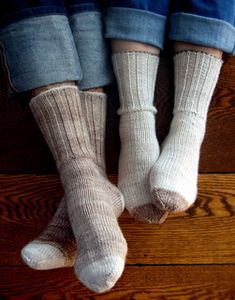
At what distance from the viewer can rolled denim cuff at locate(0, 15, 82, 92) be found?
0.68 meters

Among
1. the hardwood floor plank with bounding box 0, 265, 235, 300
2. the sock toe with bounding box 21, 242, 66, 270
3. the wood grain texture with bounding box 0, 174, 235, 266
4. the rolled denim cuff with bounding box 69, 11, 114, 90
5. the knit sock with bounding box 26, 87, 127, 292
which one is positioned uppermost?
the rolled denim cuff with bounding box 69, 11, 114, 90

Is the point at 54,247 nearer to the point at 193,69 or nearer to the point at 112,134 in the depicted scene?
the point at 112,134

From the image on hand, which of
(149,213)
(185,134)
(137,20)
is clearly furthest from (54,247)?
(137,20)

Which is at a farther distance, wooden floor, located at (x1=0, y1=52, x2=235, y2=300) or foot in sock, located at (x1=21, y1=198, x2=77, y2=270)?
wooden floor, located at (x1=0, y1=52, x2=235, y2=300)

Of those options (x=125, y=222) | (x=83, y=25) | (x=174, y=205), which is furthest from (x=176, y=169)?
(x=83, y=25)

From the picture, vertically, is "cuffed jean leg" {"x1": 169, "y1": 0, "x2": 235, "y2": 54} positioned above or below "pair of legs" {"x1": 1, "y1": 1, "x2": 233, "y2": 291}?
above

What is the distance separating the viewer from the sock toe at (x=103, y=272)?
0.60 m

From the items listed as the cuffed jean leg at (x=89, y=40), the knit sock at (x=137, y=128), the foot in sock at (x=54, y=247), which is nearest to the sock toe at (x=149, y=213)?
the knit sock at (x=137, y=128)

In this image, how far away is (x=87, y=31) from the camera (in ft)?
2.43

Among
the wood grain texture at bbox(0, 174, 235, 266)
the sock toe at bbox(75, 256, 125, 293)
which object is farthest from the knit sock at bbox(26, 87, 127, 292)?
the wood grain texture at bbox(0, 174, 235, 266)

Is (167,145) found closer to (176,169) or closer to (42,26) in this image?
(176,169)

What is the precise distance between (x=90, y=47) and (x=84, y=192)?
232mm

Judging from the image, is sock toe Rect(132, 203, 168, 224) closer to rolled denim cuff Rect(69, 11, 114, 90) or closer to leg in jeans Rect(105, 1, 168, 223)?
leg in jeans Rect(105, 1, 168, 223)

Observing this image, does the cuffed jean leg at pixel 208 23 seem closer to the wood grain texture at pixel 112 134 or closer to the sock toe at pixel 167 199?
the wood grain texture at pixel 112 134
